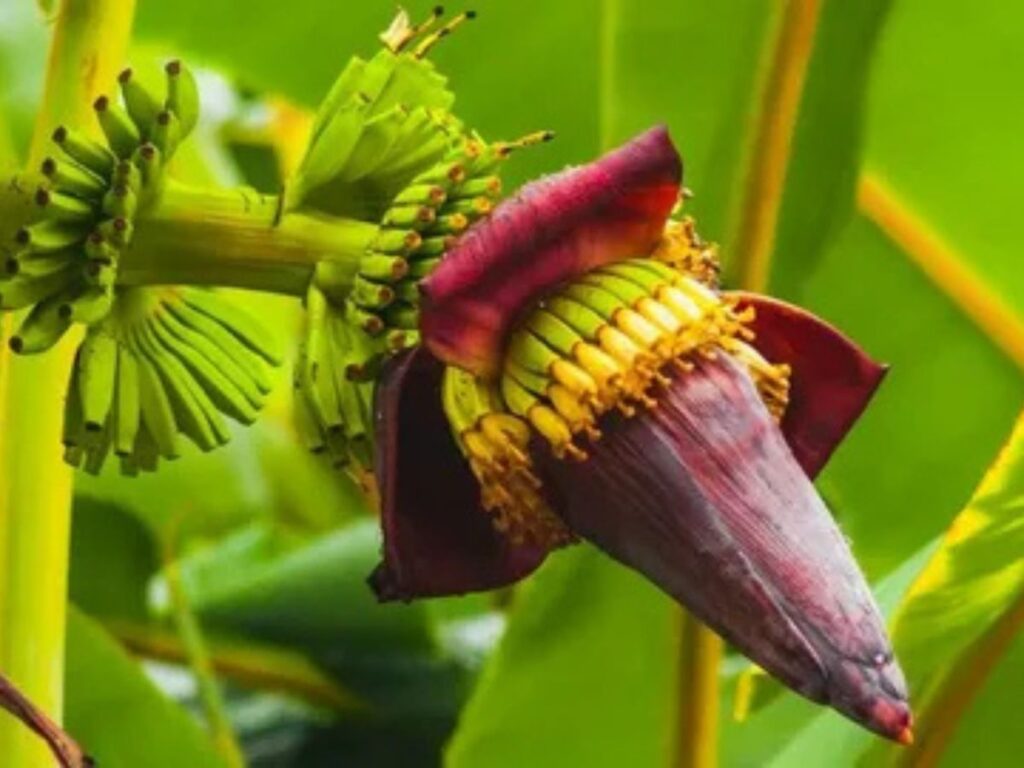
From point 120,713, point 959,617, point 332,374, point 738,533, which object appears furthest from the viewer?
point 120,713

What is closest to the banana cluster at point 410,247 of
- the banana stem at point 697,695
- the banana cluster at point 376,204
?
the banana cluster at point 376,204

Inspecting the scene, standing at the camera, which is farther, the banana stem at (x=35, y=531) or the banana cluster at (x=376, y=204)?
the banana stem at (x=35, y=531)

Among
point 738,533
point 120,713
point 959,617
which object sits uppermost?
point 738,533

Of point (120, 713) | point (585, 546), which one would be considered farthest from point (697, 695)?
point (120, 713)

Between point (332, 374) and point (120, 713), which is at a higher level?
point (332, 374)

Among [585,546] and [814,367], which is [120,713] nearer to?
[585,546]

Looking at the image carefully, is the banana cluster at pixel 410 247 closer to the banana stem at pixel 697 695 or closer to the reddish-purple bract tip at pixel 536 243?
the reddish-purple bract tip at pixel 536 243

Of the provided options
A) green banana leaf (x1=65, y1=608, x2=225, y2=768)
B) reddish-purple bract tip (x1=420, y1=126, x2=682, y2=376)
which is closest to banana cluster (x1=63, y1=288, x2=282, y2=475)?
reddish-purple bract tip (x1=420, y1=126, x2=682, y2=376)
